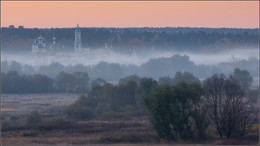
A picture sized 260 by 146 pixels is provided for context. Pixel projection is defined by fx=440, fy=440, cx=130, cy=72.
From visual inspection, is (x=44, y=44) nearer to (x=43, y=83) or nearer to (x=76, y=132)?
(x=43, y=83)

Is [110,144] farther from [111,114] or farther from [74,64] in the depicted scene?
[74,64]

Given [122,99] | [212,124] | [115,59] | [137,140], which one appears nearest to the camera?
[137,140]

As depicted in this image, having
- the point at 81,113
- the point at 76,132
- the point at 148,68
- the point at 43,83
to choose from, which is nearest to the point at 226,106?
the point at 76,132

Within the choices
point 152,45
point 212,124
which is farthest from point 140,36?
point 212,124

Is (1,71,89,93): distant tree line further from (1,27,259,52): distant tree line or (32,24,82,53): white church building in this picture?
(1,27,259,52): distant tree line

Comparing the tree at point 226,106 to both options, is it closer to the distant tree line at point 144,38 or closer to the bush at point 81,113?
the bush at point 81,113

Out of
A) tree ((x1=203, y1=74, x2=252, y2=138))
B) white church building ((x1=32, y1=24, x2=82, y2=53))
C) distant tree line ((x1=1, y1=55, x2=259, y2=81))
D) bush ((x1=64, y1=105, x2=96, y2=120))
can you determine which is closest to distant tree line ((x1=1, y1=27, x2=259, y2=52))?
white church building ((x1=32, y1=24, x2=82, y2=53))
